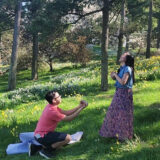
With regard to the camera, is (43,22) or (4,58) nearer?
(43,22)

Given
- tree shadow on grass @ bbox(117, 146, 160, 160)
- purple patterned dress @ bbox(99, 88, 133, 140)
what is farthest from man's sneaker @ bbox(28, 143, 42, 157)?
tree shadow on grass @ bbox(117, 146, 160, 160)

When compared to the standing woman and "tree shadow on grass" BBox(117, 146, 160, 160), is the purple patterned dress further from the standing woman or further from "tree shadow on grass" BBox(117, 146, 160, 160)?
"tree shadow on grass" BBox(117, 146, 160, 160)

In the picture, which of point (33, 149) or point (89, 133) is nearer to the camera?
point (33, 149)

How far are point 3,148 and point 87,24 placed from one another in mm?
6932

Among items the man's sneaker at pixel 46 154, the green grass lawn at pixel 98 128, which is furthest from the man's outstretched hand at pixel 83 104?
the man's sneaker at pixel 46 154

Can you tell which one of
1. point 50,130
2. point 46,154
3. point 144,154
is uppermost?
point 50,130

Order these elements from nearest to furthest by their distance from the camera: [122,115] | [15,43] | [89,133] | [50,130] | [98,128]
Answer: [122,115], [50,130], [89,133], [98,128], [15,43]

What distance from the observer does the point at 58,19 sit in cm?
995

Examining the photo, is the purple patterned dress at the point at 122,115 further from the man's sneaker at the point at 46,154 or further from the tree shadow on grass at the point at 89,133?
the man's sneaker at the point at 46,154

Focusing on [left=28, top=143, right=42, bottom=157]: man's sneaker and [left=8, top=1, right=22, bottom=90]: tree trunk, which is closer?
[left=28, top=143, right=42, bottom=157]: man's sneaker

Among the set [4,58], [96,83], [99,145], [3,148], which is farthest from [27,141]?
[4,58]

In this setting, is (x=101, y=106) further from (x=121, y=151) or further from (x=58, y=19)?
(x=58, y=19)

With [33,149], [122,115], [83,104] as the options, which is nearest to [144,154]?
[122,115]

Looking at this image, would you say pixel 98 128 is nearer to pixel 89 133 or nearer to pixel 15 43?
pixel 89 133
